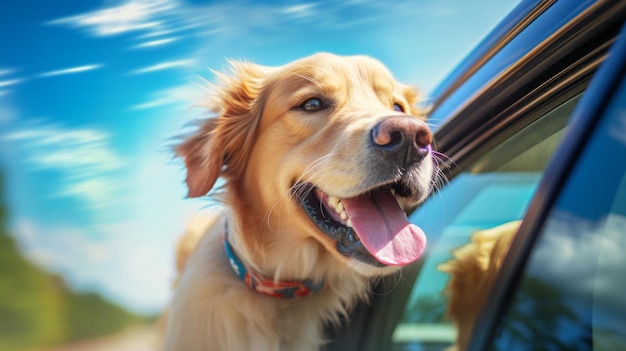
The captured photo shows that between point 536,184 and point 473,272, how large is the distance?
1.60 feet

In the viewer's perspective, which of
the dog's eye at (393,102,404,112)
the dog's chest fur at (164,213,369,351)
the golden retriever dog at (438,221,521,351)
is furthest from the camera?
the dog's eye at (393,102,404,112)

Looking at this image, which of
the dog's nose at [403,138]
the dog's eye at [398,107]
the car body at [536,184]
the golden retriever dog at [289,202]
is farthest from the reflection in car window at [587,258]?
the dog's eye at [398,107]

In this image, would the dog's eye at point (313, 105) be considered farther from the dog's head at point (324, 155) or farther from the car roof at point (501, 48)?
the car roof at point (501, 48)

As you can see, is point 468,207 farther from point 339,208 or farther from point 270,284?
point 270,284

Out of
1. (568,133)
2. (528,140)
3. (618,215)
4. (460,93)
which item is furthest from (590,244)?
(460,93)

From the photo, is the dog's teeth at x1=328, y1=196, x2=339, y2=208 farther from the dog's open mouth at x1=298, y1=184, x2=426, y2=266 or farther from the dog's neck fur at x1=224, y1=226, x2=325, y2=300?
the dog's neck fur at x1=224, y1=226, x2=325, y2=300

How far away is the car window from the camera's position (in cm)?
167

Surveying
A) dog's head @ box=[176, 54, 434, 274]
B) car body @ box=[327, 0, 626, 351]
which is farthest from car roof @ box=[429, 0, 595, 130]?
dog's head @ box=[176, 54, 434, 274]

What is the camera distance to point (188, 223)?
318cm

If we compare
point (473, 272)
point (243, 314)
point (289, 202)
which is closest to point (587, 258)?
point (473, 272)

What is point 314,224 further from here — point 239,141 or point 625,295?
point 625,295

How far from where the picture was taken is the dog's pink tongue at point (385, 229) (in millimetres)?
2078

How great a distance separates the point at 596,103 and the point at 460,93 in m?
0.86

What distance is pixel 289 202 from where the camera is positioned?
2539 millimetres
